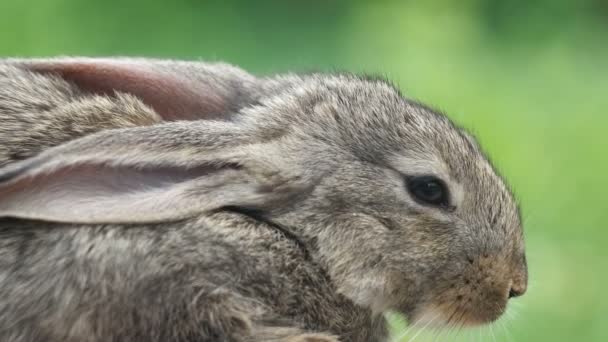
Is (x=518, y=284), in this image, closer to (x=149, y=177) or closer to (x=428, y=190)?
(x=428, y=190)

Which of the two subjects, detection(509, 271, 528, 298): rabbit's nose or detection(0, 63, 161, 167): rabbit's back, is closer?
detection(0, 63, 161, 167): rabbit's back

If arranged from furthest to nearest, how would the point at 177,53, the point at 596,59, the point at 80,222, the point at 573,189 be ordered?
the point at 596,59 < the point at 177,53 < the point at 573,189 < the point at 80,222

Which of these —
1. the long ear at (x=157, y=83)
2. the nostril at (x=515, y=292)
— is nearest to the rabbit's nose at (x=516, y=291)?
the nostril at (x=515, y=292)

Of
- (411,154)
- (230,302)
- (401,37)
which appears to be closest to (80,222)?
(230,302)

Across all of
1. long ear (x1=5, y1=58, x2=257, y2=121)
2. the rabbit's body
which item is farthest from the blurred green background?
the rabbit's body

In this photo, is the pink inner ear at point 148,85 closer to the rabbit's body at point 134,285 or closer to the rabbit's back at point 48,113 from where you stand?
the rabbit's back at point 48,113

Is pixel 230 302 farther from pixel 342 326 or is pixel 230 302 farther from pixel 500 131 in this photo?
pixel 500 131

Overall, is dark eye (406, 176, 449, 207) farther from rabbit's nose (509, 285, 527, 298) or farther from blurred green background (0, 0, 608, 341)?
blurred green background (0, 0, 608, 341)
